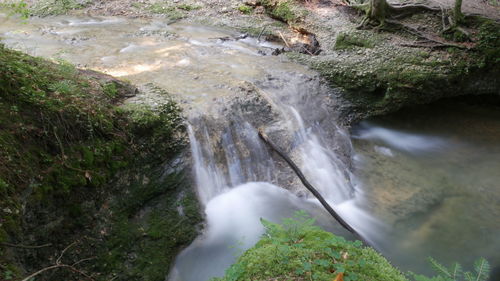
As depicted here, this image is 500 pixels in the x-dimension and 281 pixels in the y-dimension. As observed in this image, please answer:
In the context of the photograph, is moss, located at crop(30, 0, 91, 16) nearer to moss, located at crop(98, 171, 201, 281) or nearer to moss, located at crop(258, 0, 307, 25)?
moss, located at crop(258, 0, 307, 25)

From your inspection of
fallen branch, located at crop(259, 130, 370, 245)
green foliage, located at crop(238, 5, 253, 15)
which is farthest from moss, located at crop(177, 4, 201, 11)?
fallen branch, located at crop(259, 130, 370, 245)

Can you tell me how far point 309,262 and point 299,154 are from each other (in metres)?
4.14

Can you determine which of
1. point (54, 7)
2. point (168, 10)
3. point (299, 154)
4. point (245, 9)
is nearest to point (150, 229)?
point (299, 154)

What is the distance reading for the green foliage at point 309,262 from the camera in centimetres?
324

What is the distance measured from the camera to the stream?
6102mm

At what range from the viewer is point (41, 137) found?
426 cm

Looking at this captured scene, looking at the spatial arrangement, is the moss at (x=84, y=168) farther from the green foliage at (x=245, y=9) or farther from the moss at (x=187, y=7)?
the moss at (x=187, y=7)

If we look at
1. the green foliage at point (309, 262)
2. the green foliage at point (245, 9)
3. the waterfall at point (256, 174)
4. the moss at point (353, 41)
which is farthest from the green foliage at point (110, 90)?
the green foliage at point (245, 9)

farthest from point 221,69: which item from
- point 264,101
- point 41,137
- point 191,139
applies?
point 41,137

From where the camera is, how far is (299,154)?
7.37 m

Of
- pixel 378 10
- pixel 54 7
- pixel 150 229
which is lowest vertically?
pixel 150 229

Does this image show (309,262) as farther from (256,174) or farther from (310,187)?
(256,174)

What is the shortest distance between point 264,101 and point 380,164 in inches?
114

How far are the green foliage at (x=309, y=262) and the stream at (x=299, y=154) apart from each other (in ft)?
6.67
